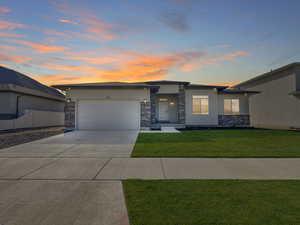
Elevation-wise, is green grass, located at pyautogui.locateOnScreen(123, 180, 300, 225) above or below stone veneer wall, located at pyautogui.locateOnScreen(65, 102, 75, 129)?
below

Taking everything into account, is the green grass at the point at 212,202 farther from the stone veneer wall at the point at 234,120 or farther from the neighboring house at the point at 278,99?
the neighboring house at the point at 278,99

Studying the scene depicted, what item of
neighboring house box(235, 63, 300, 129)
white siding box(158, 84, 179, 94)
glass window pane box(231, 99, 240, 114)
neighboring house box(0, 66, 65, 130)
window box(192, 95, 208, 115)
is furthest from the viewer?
glass window pane box(231, 99, 240, 114)

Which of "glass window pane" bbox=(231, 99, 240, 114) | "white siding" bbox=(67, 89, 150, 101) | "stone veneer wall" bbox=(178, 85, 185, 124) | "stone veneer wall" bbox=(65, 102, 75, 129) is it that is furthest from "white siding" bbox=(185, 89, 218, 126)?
"stone veneer wall" bbox=(65, 102, 75, 129)

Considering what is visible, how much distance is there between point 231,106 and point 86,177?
17.2 m

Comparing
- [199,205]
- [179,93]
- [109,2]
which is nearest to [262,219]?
[199,205]

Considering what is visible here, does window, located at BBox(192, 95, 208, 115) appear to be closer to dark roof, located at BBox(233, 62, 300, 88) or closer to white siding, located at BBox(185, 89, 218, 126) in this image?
white siding, located at BBox(185, 89, 218, 126)

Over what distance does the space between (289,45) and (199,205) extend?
2007cm

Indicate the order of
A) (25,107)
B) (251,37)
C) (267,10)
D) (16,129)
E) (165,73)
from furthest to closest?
(165,73), (25,107), (16,129), (251,37), (267,10)

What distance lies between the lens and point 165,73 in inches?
805

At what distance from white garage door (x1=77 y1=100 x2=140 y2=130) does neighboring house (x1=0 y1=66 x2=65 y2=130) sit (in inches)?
263

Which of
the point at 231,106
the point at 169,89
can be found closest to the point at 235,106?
the point at 231,106

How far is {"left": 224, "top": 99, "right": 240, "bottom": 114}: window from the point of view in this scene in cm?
1705

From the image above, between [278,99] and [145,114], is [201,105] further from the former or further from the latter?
[278,99]

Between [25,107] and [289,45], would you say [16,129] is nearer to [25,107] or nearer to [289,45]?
[25,107]
